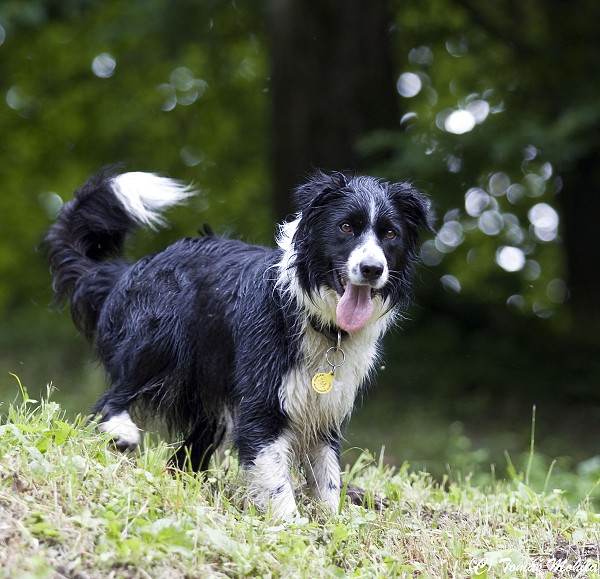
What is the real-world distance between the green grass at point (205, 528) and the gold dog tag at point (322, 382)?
1.64 ft

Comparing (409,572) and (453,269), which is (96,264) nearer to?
(409,572)

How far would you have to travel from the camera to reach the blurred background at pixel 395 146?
984 centimetres

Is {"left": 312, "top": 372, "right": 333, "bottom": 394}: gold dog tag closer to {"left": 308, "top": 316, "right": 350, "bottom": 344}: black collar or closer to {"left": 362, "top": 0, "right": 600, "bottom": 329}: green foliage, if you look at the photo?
{"left": 308, "top": 316, "right": 350, "bottom": 344}: black collar

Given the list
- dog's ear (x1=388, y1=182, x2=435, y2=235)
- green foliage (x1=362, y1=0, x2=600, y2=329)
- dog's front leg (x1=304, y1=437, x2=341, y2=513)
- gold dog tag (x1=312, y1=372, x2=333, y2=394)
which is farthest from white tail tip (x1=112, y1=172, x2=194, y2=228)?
green foliage (x1=362, y1=0, x2=600, y2=329)

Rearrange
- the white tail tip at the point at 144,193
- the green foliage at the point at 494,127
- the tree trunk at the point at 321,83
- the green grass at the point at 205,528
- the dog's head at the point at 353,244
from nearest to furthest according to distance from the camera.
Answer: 1. the green grass at the point at 205,528
2. the dog's head at the point at 353,244
3. the white tail tip at the point at 144,193
4. the green foliage at the point at 494,127
5. the tree trunk at the point at 321,83

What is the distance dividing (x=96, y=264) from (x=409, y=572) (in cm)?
273

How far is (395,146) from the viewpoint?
9922mm

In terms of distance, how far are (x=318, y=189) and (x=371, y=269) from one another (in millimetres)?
575

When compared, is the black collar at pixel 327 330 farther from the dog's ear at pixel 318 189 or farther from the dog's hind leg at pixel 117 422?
the dog's hind leg at pixel 117 422

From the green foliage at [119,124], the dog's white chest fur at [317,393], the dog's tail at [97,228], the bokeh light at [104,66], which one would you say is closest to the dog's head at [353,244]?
the dog's white chest fur at [317,393]

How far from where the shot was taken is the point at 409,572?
394cm

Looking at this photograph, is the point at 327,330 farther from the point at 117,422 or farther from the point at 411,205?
the point at 117,422

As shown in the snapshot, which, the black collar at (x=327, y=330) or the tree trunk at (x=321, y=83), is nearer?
the black collar at (x=327, y=330)

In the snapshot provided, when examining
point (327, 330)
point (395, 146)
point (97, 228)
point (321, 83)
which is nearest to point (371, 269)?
point (327, 330)
